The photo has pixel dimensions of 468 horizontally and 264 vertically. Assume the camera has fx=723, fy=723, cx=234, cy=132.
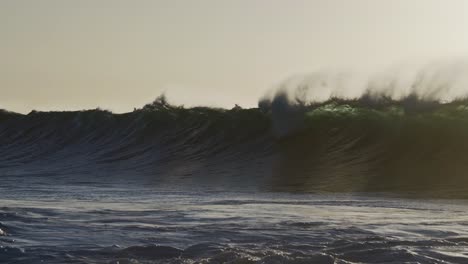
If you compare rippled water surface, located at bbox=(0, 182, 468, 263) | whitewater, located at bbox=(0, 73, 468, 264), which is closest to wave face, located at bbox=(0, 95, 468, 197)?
whitewater, located at bbox=(0, 73, 468, 264)

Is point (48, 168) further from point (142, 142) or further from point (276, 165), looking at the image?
point (276, 165)

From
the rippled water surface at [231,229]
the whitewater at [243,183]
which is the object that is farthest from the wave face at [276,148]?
the rippled water surface at [231,229]

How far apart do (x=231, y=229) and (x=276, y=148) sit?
12.6 meters

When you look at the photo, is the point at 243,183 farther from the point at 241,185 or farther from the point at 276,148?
the point at 276,148

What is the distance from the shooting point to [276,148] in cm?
2095

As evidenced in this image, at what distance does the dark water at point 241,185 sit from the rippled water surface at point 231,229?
0.07ft

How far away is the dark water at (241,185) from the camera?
287 inches

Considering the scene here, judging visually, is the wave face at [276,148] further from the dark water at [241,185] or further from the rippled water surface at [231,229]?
the rippled water surface at [231,229]

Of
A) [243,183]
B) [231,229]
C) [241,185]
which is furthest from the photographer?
[243,183]

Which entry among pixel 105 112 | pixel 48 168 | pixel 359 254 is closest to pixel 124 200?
pixel 359 254

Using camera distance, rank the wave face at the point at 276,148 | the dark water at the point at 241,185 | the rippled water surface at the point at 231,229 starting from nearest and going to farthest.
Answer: the rippled water surface at the point at 231,229 < the dark water at the point at 241,185 < the wave face at the point at 276,148

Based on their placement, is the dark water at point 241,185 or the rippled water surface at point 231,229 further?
the dark water at point 241,185

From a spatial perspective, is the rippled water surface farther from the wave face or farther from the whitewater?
the wave face

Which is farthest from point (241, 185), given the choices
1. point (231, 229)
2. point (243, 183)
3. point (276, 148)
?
point (231, 229)
